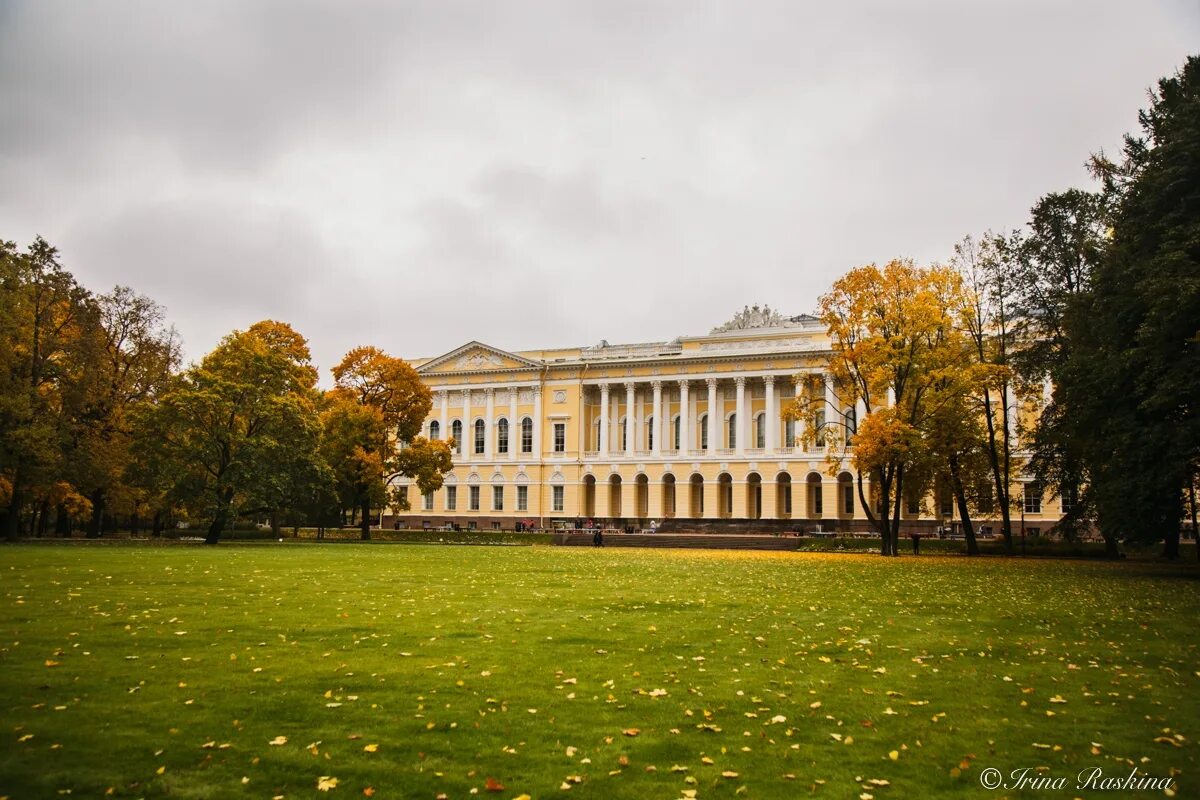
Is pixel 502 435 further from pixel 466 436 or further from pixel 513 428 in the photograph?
pixel 466 436

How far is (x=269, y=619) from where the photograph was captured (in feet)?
44.5

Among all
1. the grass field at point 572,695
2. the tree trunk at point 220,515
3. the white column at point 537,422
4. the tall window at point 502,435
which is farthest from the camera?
the tall window at point 502,435

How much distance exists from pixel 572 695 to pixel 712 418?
225 feet

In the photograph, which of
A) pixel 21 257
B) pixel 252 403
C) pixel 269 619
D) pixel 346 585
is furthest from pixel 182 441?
pixel 269 619

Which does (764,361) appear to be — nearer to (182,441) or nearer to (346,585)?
(182,441)

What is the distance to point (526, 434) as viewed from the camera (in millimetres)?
82938

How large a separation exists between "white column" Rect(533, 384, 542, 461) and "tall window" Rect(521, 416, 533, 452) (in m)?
0.75

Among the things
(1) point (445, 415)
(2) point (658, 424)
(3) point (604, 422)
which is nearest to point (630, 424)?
(2) point (658, 424)

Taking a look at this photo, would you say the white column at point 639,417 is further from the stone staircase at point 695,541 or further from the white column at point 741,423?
the stone staircase at point 695,541

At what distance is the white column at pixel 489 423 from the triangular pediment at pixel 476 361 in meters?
2.36

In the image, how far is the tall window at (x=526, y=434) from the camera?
8256 cm

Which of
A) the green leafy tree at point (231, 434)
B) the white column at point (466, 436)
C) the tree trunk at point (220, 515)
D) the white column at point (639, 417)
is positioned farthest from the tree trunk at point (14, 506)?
the white column at point (639, 417)

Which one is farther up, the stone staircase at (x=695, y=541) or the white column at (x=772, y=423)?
the white column at (x=772, y=423)

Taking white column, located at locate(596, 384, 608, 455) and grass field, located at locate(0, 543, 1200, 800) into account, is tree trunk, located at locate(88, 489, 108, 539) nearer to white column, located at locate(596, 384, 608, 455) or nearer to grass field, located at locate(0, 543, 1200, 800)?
grass field, located at locate(0, 543, 1200, 800)
